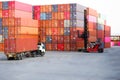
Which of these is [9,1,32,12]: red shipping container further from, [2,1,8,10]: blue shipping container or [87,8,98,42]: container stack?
[87,8,98,42]: container stack

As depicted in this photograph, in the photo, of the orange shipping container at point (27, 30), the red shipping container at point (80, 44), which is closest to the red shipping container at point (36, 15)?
the red shipping container at point (80, 44)

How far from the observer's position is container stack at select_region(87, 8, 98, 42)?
64869 millimetres

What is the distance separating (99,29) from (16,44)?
45124mm

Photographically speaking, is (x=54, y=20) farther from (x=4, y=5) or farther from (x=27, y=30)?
(x=27, y=30)

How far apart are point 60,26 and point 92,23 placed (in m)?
12.4

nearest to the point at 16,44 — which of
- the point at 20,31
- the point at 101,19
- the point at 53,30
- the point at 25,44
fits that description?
the point at 25,44

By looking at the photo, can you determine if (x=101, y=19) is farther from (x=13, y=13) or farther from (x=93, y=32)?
(x=13, y=13)

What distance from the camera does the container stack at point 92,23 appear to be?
64.9m

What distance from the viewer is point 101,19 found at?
266ft

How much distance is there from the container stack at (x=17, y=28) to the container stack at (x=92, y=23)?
15.5 meters

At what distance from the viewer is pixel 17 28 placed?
1645 inches

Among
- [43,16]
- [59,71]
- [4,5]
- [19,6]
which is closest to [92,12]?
[43,16]

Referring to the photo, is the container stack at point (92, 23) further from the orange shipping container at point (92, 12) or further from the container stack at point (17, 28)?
the container stack at point (17, 28)

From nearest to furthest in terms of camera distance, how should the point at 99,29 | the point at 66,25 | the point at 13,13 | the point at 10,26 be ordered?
the point at 10,26 < the point at 13,13 < the point at 66,25 < the point at 99,29
